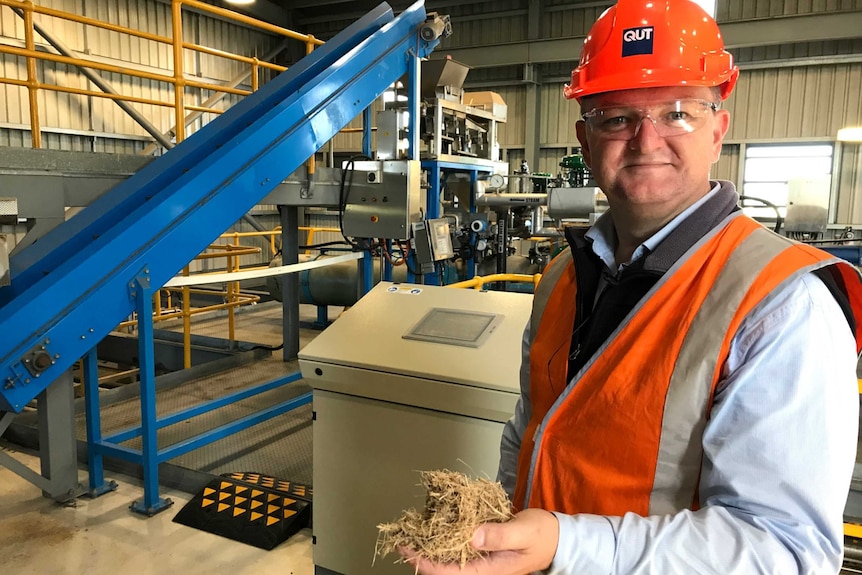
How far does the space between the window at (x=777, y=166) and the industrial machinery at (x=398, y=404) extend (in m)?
9.91

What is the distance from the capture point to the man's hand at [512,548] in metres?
0.78

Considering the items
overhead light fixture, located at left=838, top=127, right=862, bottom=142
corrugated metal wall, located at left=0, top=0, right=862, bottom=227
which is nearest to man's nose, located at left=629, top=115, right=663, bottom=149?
corrugated metal wall, located at left=0, top=0, right=862, bottom=227

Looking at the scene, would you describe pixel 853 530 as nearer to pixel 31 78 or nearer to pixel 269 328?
pixel 31 78

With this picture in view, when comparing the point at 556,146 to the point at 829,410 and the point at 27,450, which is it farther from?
the point at 829,410

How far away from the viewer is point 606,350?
976mm

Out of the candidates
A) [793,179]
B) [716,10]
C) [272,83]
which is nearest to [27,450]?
[272,83]

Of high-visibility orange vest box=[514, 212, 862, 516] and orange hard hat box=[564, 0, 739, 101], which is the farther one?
orange hard hat box=[564, 0, 739, 101]

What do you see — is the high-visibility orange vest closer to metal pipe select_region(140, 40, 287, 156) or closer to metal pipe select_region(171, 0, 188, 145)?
metal pipe select_region(171, 0, 188, 145)

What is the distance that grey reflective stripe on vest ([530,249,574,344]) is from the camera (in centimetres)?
128

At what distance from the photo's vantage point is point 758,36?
977 centimetres

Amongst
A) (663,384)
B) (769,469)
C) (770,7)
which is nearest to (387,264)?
(663,384)

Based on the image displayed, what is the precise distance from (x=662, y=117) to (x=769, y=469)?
57cm

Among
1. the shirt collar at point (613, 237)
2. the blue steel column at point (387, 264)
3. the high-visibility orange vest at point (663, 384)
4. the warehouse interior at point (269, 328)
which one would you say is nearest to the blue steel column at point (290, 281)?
the warehouse interior at point (269, 328)

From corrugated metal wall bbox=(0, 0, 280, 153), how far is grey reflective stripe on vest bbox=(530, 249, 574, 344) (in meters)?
9.73
